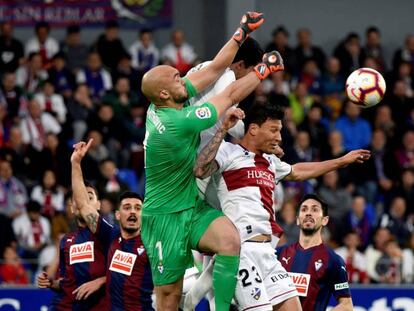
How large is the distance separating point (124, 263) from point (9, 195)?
5376mm

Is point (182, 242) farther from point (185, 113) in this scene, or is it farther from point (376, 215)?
point (376, 215)

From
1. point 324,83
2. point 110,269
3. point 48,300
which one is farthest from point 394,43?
point 110,269

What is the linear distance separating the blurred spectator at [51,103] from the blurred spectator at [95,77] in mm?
833

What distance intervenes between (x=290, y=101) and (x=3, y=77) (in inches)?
170

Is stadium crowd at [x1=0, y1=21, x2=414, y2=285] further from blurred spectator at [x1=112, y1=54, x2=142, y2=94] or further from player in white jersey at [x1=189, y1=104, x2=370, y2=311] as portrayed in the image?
player in white jersey at [x1=189, y1=104, x2=370, y2=311]

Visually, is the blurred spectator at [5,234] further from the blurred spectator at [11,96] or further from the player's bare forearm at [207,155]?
the player's bare forearm at [207,155]

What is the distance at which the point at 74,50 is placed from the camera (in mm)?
19250

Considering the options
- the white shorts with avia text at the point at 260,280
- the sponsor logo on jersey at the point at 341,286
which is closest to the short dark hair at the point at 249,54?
the white shorts with avia text at the point at 260,280

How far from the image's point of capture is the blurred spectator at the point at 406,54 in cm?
2086

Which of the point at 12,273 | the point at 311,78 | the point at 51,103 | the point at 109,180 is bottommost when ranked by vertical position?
the point at 12,273

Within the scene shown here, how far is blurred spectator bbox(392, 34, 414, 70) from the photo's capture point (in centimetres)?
2086

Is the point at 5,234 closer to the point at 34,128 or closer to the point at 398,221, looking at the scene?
the point at 34,128

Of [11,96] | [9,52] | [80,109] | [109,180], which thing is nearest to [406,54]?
[80,109]

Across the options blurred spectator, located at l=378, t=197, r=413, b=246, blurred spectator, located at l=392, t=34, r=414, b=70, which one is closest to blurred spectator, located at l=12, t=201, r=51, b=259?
blurred spectator, located at l=378, t=197, r=413, b=246
